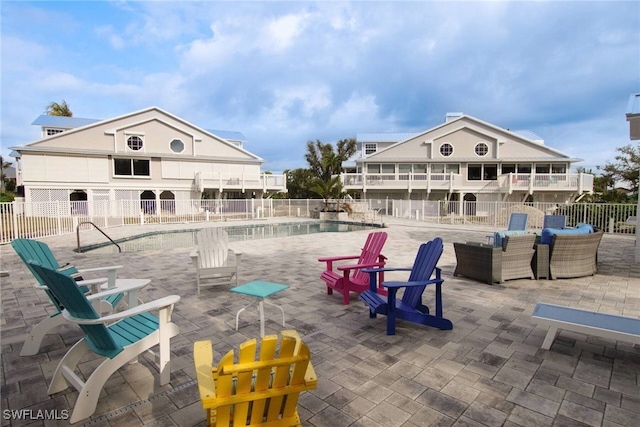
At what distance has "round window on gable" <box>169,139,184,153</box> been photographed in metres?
26.6

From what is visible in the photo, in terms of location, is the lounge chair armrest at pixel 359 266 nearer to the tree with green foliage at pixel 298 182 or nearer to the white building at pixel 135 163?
the white building at pixel 135 163

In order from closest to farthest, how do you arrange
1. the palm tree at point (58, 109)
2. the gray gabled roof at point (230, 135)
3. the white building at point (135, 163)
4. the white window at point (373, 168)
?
the white building at point (135, 163) → the white window at point (373, 168) → the palm tree at point (58, 109) → the gray gabled roof at point (230, 135)

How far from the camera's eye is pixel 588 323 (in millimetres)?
3168

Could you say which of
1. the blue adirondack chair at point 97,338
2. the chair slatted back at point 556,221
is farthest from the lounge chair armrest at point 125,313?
the chair slatted back at point 556,221

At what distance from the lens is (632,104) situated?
22.2 feet

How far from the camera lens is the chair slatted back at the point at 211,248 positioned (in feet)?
18.7

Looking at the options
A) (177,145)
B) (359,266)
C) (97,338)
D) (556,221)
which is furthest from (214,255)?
(177,145)

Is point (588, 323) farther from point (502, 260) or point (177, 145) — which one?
point (177, 145)

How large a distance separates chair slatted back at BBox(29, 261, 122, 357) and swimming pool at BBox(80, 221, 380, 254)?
621 cm

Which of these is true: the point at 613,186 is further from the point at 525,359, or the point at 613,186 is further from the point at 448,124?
the point at 525,359

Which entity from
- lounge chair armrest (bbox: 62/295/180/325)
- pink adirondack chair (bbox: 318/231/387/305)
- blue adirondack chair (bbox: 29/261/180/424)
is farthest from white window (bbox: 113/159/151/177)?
lounge chair armrest (bbox: 62/295/180/325)

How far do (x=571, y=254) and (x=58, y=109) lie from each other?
149 ft

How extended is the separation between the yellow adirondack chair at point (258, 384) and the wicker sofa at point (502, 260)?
4.97 m

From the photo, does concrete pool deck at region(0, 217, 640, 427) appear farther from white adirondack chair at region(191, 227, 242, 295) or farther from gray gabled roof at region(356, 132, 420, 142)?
gray gabled roof at region(356, 132, 420, 142)
